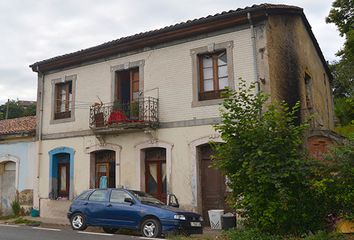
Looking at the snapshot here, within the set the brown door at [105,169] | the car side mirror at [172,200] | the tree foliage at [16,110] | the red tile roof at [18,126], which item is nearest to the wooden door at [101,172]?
the brown door at [105,169]

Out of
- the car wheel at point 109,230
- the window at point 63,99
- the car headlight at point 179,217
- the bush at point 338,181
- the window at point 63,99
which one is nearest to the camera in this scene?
the bush at point 338,181

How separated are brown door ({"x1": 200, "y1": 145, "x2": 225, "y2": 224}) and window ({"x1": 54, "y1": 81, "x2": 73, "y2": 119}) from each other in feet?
23.0

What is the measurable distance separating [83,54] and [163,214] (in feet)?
29.6

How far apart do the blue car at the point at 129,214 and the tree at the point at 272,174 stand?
184 centimetres

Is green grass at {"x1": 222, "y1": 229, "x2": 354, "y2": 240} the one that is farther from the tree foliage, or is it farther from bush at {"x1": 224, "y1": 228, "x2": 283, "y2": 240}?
the tree foliage

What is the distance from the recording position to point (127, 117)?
15.0 meters

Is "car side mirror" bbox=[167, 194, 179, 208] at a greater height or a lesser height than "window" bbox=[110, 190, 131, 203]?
lesser

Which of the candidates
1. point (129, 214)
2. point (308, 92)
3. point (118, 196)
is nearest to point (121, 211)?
point (129, 214)

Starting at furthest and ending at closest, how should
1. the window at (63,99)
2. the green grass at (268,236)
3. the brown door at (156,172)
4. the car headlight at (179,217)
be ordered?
the window at (63,99)
the brown door at (156,172)
the car headlight at (179,217)
the green grass at (268,236)

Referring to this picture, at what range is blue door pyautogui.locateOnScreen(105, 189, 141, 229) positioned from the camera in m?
11.1

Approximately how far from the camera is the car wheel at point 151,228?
1068 cm

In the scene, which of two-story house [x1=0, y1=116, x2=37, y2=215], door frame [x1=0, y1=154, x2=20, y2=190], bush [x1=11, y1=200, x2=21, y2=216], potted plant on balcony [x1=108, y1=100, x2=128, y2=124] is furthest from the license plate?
door frame [x1=0, y1=154, x2=20, y2=190]

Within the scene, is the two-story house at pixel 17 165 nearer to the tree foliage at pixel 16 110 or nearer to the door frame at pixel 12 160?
the door frame at pixel 12 160

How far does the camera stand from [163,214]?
10.7m
